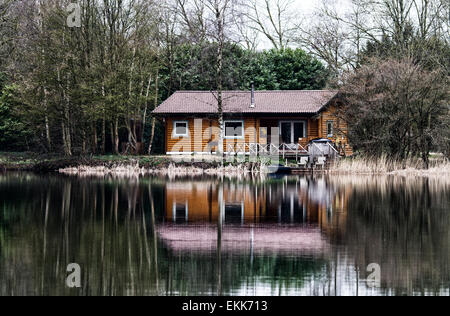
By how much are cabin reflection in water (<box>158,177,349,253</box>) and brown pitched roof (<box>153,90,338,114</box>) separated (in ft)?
61.2

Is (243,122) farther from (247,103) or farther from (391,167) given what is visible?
(391,167)

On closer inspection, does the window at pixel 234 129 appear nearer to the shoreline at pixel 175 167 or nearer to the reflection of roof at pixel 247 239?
the shoreline at pixel 175 167

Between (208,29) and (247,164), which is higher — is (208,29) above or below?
above

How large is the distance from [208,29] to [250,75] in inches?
468

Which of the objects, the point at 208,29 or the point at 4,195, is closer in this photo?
the point at 4,195

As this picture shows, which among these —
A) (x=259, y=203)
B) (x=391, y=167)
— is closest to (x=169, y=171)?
(x=391, y=167)

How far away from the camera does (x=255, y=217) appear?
16.8 meters

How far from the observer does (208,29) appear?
133 ft

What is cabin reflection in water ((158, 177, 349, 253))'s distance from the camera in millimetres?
12688

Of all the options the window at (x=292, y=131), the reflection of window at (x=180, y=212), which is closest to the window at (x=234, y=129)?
the window at (x=292, y=131)

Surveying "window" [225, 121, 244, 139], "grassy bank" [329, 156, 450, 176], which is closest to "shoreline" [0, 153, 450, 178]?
"grassy bank" [329, 156, 450, 176]

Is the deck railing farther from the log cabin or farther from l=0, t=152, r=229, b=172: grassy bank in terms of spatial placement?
l=0, t=152, r=229, b=172: grassy bank
